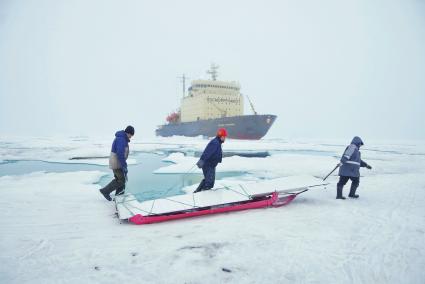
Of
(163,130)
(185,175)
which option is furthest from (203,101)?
(185,175)

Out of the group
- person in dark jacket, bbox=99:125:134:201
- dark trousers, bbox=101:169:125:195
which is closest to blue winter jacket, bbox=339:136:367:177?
person in dark jacket, bbox=99:125:134:201

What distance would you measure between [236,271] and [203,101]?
116 feet

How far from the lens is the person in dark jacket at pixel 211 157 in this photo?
5.25m

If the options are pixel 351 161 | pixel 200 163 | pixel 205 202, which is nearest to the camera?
pixel 205 202

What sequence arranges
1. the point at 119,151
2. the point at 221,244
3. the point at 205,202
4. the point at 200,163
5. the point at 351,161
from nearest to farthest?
the point at 221,244
the point at 205,202
the point at 119,151
the point at 200,163
the point at 351,161

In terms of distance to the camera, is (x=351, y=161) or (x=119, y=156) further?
(x=351, y=161)

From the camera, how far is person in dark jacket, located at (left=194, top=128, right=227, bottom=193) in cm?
525

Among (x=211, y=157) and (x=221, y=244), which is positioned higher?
(x=211, y=157)

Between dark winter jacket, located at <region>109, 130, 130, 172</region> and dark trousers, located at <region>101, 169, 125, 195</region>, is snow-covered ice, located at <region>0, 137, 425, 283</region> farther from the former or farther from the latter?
dark winter jacket, located at <region>109, 130, 130, 172</region>

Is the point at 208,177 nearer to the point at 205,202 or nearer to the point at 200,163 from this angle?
the point at 200,163

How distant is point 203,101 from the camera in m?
37.3

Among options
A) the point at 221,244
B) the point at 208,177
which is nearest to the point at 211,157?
the point at 208,177

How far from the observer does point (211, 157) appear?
530 centimetres

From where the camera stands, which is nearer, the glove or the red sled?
the red sled
